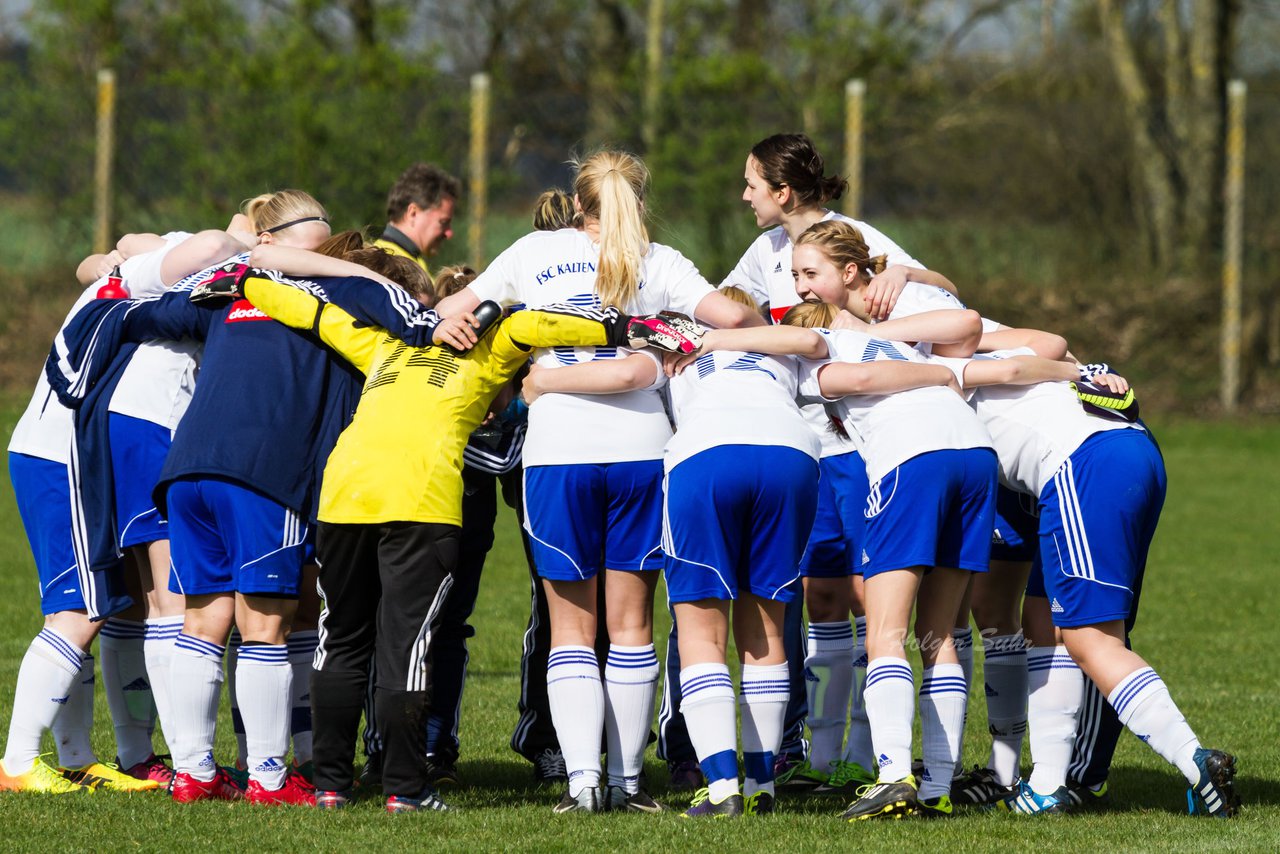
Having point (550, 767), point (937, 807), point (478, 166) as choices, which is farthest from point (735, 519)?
point (478, 166)

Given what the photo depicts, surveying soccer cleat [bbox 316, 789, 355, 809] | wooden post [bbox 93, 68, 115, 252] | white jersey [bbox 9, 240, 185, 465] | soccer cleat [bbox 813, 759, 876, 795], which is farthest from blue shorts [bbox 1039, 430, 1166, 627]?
wooden post [bbox 93, 68, 115, 252]

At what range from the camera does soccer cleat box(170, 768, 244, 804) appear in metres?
4.88

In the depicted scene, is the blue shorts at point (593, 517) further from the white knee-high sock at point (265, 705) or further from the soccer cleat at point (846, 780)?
the soccer cleat at point (846, 780)

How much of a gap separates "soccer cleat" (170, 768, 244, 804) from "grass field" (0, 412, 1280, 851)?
76 mm

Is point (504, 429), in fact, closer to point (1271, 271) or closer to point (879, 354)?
point (879, 354)

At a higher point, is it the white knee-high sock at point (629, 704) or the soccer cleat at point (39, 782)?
the white knee-high sock at point (629, 704)

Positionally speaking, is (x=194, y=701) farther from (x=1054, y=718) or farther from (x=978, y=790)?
(x=1054, y=718)

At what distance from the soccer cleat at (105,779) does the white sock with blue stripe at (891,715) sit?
231 cm

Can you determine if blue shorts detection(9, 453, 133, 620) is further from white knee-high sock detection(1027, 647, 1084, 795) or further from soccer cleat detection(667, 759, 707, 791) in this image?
white knee-high sock detection(1027, 647, 1084, 795)

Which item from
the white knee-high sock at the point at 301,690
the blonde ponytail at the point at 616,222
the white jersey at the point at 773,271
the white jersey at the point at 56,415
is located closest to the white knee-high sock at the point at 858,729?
the white jersey at the point at 773,271

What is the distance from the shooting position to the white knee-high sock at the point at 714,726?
15.3ft

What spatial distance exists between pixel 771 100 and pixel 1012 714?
40.9 ft

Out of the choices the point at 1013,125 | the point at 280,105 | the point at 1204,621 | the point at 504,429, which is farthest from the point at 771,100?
the point at 504,429

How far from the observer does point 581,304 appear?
4984 mm
